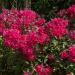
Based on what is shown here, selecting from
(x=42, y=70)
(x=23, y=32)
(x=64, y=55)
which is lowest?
(x=42, y=70)

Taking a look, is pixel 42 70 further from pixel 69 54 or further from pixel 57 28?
pixel 57 28

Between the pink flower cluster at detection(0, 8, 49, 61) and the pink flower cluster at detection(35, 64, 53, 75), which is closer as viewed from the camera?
the pink flower cluster at detection(35, 64, 53, 75)

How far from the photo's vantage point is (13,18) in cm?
504

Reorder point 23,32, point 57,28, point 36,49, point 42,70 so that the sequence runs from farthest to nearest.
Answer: point 23,32 < point 57,28 < point 36,49 < point 42,70

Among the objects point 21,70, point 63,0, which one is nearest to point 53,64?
point 21,70

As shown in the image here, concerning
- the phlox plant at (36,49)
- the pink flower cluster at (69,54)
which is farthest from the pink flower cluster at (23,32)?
the pink flower cluster at (69,54)

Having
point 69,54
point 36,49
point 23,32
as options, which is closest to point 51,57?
point 36,49

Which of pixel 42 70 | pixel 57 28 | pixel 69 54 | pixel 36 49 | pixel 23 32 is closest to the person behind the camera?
pixel 42 70

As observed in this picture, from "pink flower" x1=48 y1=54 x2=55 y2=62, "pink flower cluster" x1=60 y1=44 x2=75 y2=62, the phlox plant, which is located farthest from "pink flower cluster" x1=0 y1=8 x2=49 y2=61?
"pink flower cluster" x1=60 y1=44 x2=75 y2=62

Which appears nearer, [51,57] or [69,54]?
[69,54]

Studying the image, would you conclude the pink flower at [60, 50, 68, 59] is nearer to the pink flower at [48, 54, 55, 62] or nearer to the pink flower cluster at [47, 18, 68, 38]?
the pink flower at [48, 54, 55, 62]

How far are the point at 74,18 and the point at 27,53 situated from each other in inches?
52.9

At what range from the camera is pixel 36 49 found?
14.1 ft

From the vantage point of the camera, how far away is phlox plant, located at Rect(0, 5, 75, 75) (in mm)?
4164
